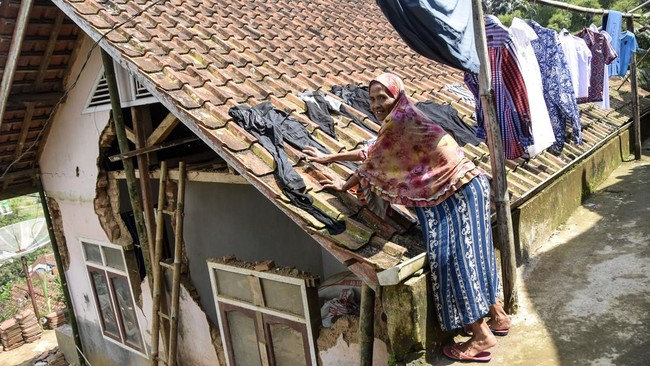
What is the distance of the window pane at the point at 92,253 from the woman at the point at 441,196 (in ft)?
17.4

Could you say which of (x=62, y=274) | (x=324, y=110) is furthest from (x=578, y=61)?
(x=62, y=274)

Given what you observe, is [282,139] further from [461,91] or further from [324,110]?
[461,91]

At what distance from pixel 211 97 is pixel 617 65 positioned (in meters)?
7.68

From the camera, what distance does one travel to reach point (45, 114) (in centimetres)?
694

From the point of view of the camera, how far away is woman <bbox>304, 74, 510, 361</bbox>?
3.13 m

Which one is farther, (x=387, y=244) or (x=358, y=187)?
(x=358, y=187)

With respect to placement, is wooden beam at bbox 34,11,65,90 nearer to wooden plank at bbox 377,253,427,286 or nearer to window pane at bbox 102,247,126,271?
window pane at bbox 102,247,126,271

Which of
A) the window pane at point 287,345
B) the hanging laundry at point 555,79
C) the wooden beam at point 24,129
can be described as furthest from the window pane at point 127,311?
the hanging laundry at point 555,79

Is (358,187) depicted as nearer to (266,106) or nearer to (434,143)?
(434,143)

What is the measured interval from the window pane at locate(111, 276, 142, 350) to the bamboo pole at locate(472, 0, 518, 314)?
510cm

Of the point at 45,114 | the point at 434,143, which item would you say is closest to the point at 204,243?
the point at 45,114

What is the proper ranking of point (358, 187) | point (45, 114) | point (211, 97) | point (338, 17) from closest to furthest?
point (358, 187) < point (211, 97) < point (45, 114) < point (338, 17)

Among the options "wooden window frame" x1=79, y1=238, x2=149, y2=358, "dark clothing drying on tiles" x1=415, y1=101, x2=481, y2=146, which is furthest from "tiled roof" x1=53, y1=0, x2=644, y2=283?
"wooden window frame" x1=79, y1=238, x2=149, y2=358

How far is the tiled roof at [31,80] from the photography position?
215 inches
